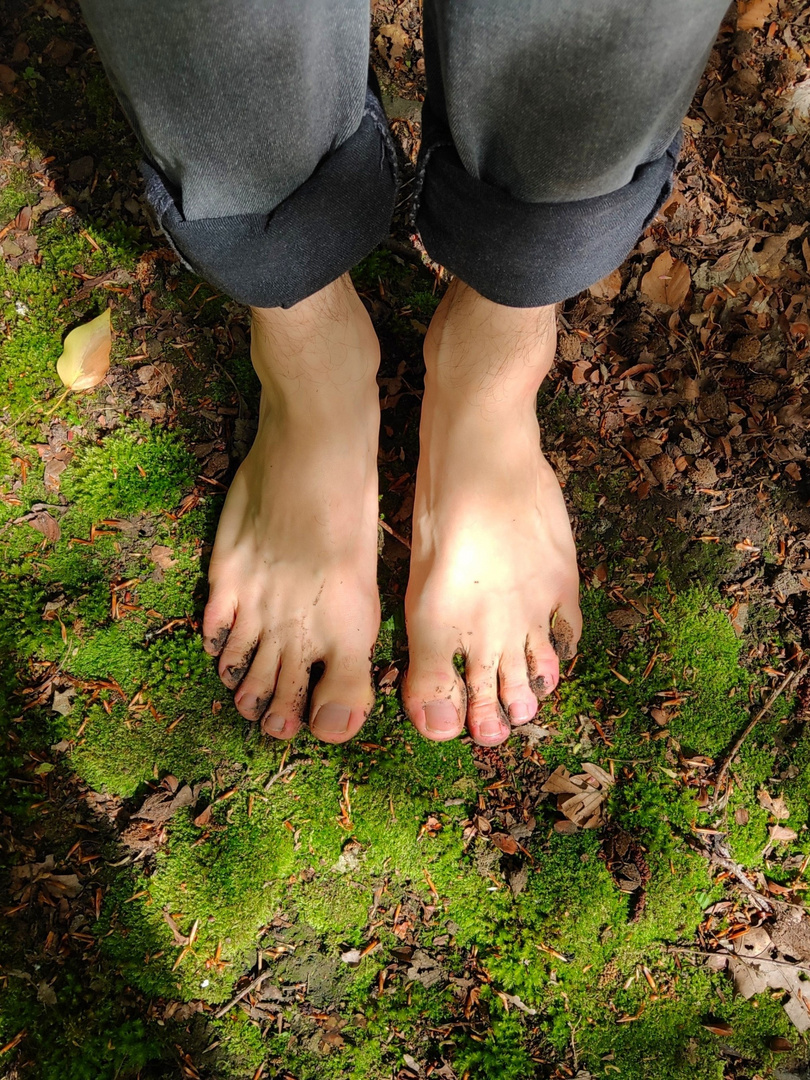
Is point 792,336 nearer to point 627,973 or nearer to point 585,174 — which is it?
point 585,174

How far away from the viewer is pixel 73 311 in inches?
111

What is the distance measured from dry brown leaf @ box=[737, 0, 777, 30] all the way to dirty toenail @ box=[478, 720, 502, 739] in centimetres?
321

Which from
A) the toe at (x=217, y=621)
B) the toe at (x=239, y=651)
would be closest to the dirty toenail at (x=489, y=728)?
the toe at (x=239, y=651)

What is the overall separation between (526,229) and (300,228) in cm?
47

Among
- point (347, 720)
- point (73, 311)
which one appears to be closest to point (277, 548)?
point (347, 720)

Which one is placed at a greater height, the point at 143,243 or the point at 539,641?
the point at 143,243

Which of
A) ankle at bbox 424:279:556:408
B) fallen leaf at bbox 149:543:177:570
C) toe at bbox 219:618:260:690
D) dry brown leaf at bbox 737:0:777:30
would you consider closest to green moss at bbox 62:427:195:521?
fallen leaf at bbox 149:543:177:570

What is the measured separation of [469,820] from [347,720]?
1.80 ft

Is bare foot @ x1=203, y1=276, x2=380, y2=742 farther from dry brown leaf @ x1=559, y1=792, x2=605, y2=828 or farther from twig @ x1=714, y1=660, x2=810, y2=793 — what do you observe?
twig @ x1=714, y1=660, x2=810, y2=793

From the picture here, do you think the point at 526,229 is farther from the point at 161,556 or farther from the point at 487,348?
the point at 161,556

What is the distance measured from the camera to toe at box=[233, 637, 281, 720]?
248 centimetres

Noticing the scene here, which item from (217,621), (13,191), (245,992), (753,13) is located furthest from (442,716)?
(753,13)

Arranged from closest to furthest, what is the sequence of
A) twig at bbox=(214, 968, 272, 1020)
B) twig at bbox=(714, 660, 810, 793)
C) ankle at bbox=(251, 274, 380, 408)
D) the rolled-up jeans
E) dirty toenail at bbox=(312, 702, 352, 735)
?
1. the rolled-up jeans
2. ankle at bbox=(251, 274, 380, 408)
3. twig at bbox=(214, 968, 272, 1020)
4. dirty toenail at bbox=(312, 702, 352, 735)
5. twig at bbox=(714, 660, 810, 793)

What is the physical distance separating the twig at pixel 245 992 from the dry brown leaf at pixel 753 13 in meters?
4.25
